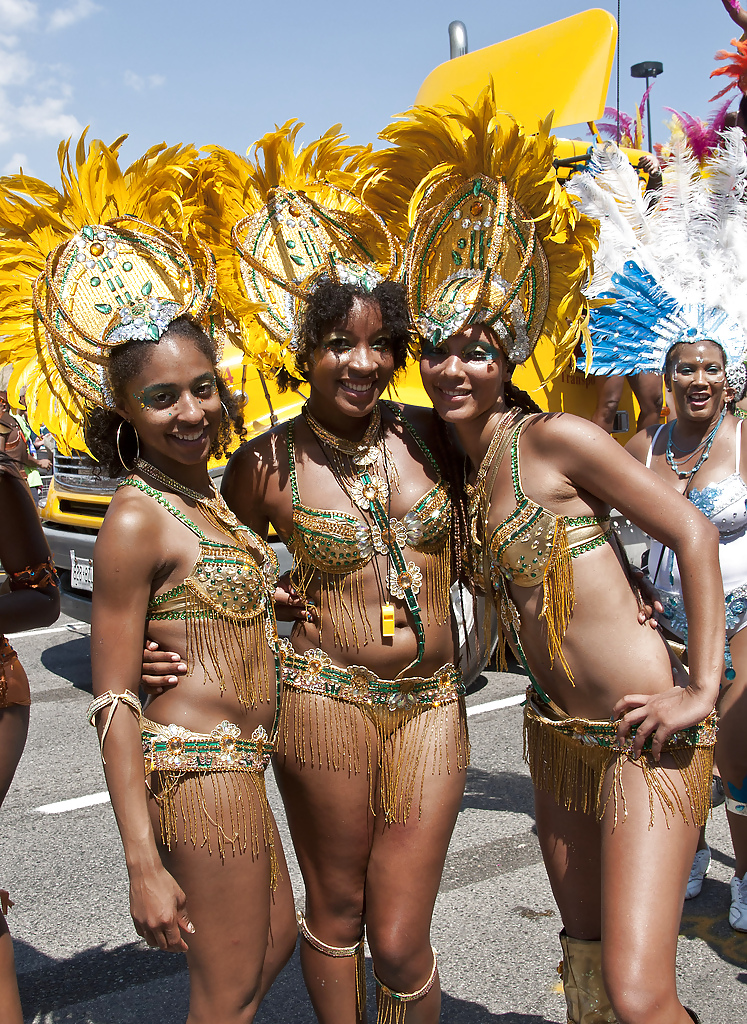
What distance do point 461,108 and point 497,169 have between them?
19cm

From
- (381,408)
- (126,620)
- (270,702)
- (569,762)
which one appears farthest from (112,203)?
(569,762)

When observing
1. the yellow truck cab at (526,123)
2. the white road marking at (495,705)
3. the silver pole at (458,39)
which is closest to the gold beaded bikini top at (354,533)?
the yellow truck cab at (526,123)

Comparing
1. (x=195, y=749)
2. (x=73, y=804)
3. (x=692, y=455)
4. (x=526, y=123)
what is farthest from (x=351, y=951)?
(x=526, y=123)

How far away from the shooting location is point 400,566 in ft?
8.15

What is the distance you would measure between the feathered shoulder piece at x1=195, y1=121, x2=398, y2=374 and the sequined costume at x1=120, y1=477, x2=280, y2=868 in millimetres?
641

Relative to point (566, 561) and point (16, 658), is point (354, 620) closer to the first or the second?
point (566, 561)

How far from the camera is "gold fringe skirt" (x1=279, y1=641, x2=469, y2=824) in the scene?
2.46 m

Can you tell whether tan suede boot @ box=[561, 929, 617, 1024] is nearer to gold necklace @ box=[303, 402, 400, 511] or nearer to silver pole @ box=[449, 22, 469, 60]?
gold necklace @ box=[303, 402, 400, 511]

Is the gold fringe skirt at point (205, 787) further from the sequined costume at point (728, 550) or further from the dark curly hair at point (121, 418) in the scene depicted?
the sequined costume at point (728, 550)

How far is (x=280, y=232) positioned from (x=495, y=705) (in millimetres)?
4166

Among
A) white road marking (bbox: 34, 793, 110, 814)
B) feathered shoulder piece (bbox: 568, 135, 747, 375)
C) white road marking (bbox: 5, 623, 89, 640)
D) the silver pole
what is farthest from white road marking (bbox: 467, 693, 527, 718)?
the silver pole

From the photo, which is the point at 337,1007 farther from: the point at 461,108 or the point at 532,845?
the point at 461,108

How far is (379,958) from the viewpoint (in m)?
2.43

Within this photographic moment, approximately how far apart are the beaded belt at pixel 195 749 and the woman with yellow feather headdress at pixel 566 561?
0.73 m
